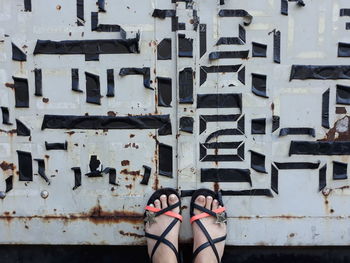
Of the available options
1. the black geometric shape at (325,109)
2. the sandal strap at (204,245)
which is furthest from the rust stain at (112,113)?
the black geometric shape at (325,109)

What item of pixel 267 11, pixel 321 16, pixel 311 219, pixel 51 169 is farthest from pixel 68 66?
pixel 311 219

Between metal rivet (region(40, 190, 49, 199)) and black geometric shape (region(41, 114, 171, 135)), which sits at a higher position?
black geometric shape (region(41, 114, 171, 135))

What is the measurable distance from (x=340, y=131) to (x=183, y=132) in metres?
0.43

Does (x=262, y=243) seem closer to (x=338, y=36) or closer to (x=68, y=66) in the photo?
(x=338, y=36)

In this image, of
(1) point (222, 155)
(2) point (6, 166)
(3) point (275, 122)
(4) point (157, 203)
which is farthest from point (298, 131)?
(2) point (6, 166)

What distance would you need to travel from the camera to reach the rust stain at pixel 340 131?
986mm

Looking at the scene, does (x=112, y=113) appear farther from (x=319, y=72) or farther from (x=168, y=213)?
(x=319, y=72)

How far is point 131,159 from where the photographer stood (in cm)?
101

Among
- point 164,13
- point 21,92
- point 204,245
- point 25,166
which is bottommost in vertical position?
point 204,245

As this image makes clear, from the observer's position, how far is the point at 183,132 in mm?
994

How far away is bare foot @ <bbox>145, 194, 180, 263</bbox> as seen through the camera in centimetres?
100

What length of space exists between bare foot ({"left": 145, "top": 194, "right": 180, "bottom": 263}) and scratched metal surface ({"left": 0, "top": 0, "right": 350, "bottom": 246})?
0.04 metres

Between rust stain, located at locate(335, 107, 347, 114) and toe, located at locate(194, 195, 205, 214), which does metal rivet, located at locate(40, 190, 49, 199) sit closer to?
toe, located at locate(194, 195, 205, 214)

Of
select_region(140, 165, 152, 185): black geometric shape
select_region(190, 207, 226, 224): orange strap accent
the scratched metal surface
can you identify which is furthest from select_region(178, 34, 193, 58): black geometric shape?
select_region(190, 207, 226, 224): orange strap accent
